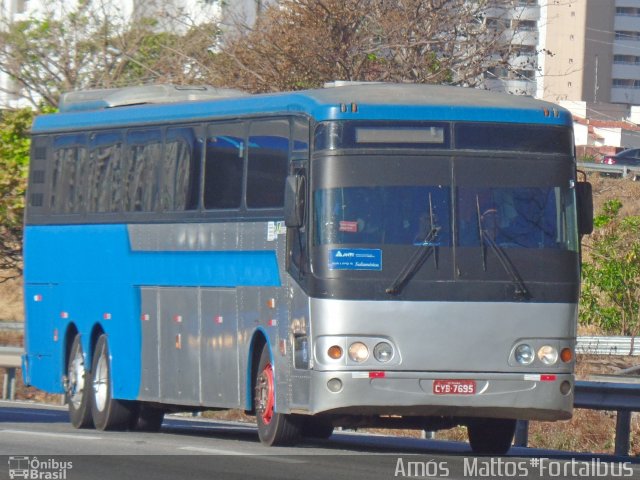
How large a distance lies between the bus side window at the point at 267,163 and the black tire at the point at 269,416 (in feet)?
4.46

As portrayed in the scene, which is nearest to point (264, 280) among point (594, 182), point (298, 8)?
point (298, 8)

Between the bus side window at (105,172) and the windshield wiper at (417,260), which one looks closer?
the windshield wiper at (417,260)

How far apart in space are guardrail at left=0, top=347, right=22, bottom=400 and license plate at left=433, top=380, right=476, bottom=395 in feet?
39.6

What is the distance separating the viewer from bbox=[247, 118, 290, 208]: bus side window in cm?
1380

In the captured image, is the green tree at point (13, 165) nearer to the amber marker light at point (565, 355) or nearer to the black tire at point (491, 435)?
the black tire at point (491, 435)

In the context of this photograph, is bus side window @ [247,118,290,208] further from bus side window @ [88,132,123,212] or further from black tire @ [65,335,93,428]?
black tire @ [65,335,93,428]

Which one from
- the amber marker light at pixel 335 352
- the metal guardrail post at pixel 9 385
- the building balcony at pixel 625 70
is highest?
the building balcony at pixel 625 70

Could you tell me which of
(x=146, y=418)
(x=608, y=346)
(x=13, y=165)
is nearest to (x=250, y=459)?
(x=146, y=418)

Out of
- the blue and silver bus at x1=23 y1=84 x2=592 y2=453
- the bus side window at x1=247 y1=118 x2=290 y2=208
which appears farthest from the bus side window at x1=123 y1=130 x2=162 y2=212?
the bus side window at x1=247 y1=118 x2=290 y2=208

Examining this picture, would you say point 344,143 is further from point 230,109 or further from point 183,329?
point 183,329

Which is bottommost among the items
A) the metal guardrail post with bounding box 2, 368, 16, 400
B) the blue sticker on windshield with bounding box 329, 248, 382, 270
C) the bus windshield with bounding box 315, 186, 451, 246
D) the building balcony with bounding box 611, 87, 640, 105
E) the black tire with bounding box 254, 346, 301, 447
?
the metal guardrail post with bounding box 2, 368, 16, 400

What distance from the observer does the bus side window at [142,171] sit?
53.3ft

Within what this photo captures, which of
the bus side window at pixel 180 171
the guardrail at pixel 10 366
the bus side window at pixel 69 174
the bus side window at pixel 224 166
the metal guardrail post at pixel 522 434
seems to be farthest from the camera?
the guardrail at pixel 10 366

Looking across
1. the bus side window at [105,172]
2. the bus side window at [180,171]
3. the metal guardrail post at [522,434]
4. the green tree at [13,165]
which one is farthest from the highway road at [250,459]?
the green tree at [13,165]
